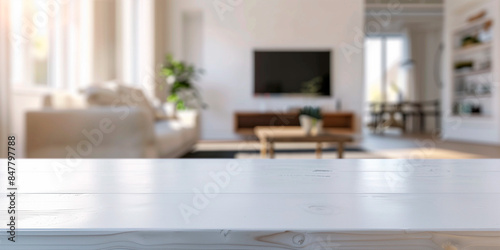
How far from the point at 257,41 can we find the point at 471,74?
337 cm

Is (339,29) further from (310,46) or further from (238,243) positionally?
(238,243)

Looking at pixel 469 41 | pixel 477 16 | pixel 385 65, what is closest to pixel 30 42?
pixel 477 16

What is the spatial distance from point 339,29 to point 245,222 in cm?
610

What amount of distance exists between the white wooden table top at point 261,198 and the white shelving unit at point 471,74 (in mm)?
5346

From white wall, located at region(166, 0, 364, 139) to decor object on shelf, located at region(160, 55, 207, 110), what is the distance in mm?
173

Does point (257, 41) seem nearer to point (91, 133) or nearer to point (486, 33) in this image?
point (486, 33)

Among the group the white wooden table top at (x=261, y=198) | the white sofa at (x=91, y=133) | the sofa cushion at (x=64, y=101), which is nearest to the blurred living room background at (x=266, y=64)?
the sofa cushion at (x=64, y=101)

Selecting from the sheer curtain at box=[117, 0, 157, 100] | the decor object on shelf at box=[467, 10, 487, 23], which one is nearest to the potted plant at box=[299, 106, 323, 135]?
the sheer curtain at box=[117, 0, 157, 100]

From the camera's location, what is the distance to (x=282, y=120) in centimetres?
580

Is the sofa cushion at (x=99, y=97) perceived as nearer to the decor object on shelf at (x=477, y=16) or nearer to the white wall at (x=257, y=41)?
the white wall at (x=257, y=41)

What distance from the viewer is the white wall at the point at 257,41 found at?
6137mm

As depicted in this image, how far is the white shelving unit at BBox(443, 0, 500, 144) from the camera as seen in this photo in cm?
532

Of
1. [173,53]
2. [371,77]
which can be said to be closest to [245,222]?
[173,53]

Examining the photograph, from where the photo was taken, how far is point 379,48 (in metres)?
9.11
